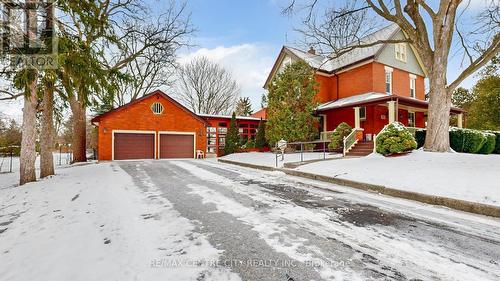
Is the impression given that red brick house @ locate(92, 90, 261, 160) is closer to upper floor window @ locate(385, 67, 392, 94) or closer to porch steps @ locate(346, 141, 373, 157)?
porch steps @ locate(346, 141, 373, 157)

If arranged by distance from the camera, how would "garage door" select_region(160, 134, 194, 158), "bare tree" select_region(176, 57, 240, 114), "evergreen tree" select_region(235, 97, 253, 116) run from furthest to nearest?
"evergreen tree" select_region(235, 97, 253, 116), "bare tree" select_region(176, 57, 240, 114), "garage door" select_region(160, 134, 194, 158)

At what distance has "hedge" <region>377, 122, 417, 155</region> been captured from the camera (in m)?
9.51

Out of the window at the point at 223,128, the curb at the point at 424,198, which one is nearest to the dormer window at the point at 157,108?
the window at the point at 223,128

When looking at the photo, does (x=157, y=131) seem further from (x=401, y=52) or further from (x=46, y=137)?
(x=401, y=52)

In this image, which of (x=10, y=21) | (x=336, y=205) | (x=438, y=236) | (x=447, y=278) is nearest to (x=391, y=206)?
(x=336, y=205)

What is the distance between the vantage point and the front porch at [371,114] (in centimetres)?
1449

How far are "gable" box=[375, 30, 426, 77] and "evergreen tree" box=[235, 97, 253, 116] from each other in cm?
2536

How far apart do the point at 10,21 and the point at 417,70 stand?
2637 cm

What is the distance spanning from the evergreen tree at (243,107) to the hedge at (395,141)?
104 feet

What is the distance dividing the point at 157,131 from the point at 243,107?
24.1m

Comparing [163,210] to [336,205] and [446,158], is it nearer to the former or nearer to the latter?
[336,205]

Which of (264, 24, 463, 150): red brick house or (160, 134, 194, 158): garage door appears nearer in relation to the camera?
(264, 24, 463, 150): red brick house

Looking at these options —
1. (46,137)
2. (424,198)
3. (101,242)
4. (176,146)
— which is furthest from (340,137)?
(46,137)

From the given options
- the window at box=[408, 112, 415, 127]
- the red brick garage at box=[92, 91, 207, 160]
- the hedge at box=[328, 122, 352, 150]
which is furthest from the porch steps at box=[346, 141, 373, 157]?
the red brick garage at box=[92, 91, 207, 160]
